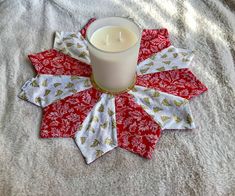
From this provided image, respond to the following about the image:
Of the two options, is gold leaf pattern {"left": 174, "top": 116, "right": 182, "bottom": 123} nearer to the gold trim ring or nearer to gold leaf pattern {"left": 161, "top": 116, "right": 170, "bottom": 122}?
gold leaf pattern {"left": 161, "top": 116, "right": 170, "bottom": 122}

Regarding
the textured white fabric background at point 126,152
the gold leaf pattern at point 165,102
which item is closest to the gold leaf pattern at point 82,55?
the textured white fabric background at point 126,152

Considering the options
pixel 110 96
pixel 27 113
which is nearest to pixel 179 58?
pixel 110 96

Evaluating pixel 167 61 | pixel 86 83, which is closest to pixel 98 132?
pixel 86 83

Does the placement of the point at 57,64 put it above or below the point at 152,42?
below

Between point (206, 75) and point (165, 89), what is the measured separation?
112 mm

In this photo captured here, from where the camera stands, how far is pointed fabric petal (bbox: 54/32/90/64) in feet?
2.59

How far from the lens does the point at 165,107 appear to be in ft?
2.30

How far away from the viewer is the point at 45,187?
23.8 inches

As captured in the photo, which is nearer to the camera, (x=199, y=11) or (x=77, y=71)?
(x=77, y=71)

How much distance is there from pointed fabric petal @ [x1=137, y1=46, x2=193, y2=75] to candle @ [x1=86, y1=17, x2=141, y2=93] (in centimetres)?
6

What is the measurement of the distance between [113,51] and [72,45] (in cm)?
20

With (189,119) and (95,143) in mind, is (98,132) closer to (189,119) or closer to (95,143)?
(95,143)

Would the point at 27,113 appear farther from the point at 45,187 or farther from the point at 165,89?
the point at 165,89

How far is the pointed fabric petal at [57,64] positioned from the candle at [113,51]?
0.20 ft
